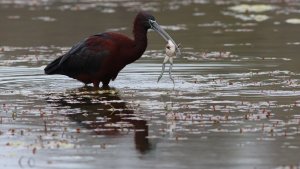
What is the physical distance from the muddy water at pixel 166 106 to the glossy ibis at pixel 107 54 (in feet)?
0.77

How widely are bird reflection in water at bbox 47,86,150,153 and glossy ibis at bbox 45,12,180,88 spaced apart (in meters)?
0.22

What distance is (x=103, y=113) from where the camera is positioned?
1124cm

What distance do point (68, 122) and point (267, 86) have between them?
355 centimetres

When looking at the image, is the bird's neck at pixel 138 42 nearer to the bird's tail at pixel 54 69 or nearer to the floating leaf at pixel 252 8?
the bird's tail at pixel 54 69

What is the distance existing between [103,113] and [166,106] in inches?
30.5

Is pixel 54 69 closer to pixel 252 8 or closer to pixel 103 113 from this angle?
pixel 103 113

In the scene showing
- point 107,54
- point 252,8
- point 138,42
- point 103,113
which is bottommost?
point 103,113

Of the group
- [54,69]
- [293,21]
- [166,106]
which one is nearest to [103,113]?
[166,106]

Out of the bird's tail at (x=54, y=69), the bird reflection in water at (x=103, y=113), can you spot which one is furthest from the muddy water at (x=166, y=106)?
the bird's tail at (x=54, y=69)

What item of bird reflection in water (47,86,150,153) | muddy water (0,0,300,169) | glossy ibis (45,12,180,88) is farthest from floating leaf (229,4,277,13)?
bird reflection in water (47,86,150,153)

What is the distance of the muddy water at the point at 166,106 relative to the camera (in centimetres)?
875

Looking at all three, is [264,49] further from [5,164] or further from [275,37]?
[5,164]

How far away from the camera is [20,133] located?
9930 mm

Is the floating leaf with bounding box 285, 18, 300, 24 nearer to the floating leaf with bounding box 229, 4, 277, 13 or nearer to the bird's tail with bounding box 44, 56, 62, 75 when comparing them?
the floating leaf with bounding box 229, 4, 277, 13
